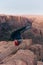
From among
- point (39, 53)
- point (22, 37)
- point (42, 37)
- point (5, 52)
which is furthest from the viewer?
point (42, 37)

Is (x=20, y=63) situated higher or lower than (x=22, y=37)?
higher

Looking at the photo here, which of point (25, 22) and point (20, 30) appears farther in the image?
point (25, 22)

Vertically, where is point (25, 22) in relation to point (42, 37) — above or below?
above

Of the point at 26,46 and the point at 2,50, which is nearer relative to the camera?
the point at 2,50

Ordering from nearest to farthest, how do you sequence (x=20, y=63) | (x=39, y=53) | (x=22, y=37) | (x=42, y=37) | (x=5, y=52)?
(x=20, y=63) → (x=5, y=52) → (x=39, y=53) → (x=22, y=37) → (x=42, y=37)

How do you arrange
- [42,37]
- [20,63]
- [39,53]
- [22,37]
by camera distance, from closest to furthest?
[20,63], [39,53], [22,37], [42,37]

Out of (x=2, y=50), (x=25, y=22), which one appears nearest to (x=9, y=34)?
(x=25, y=22)

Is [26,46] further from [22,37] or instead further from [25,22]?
[25,22]

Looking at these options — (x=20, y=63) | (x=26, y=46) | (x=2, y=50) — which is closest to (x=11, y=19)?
(x=26, y=46)

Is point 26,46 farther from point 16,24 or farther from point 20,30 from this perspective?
point 16,24
